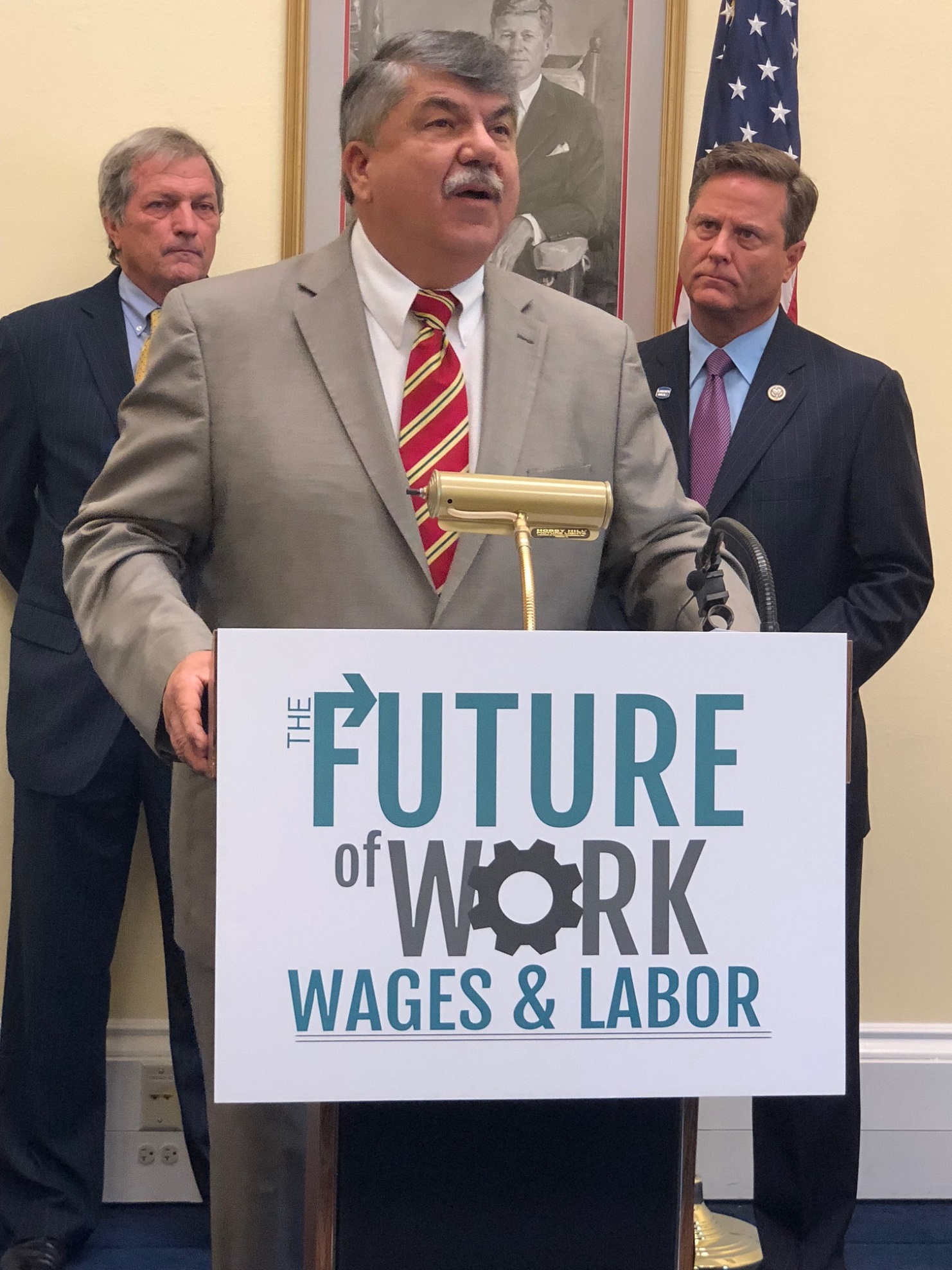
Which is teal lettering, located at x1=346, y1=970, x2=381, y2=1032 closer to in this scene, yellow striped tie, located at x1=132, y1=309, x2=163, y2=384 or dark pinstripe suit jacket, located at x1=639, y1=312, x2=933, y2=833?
dark pinstripe suit jacket, located at x1=639, y1=312, x2=933, y2=833

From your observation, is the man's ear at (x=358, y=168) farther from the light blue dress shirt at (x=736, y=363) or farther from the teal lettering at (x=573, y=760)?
the light blue dress shirt at (x=736, y=363)

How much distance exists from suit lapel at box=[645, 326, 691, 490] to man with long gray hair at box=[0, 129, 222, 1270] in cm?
88

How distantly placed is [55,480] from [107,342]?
0.28m

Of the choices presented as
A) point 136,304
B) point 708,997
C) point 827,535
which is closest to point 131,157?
point 136,304

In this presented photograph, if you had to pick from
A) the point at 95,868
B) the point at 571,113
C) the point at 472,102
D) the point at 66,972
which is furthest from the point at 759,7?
the point at 66,972

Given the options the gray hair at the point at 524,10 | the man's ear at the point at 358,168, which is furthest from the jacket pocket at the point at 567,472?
the gray hair at the point at 524,10

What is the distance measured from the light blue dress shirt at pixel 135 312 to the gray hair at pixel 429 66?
1156mm

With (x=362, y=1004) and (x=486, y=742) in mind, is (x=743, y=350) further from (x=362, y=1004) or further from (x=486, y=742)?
(x=362, y=1004)

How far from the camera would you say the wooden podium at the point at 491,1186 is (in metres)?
1.48

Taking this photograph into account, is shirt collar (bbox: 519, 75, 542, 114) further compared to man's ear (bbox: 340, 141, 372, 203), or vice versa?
shirt collar (bbox: 519, 75, 542, 114)

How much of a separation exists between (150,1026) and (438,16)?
85.0 inches

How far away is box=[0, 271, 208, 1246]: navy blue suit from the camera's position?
2889 mm

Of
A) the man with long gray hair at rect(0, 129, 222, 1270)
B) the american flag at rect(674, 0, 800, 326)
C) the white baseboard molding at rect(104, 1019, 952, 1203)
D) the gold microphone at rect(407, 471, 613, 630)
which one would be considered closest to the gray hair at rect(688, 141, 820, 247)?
the american flag at rect(674, 0, 800, 326)

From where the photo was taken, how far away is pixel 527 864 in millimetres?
1295
